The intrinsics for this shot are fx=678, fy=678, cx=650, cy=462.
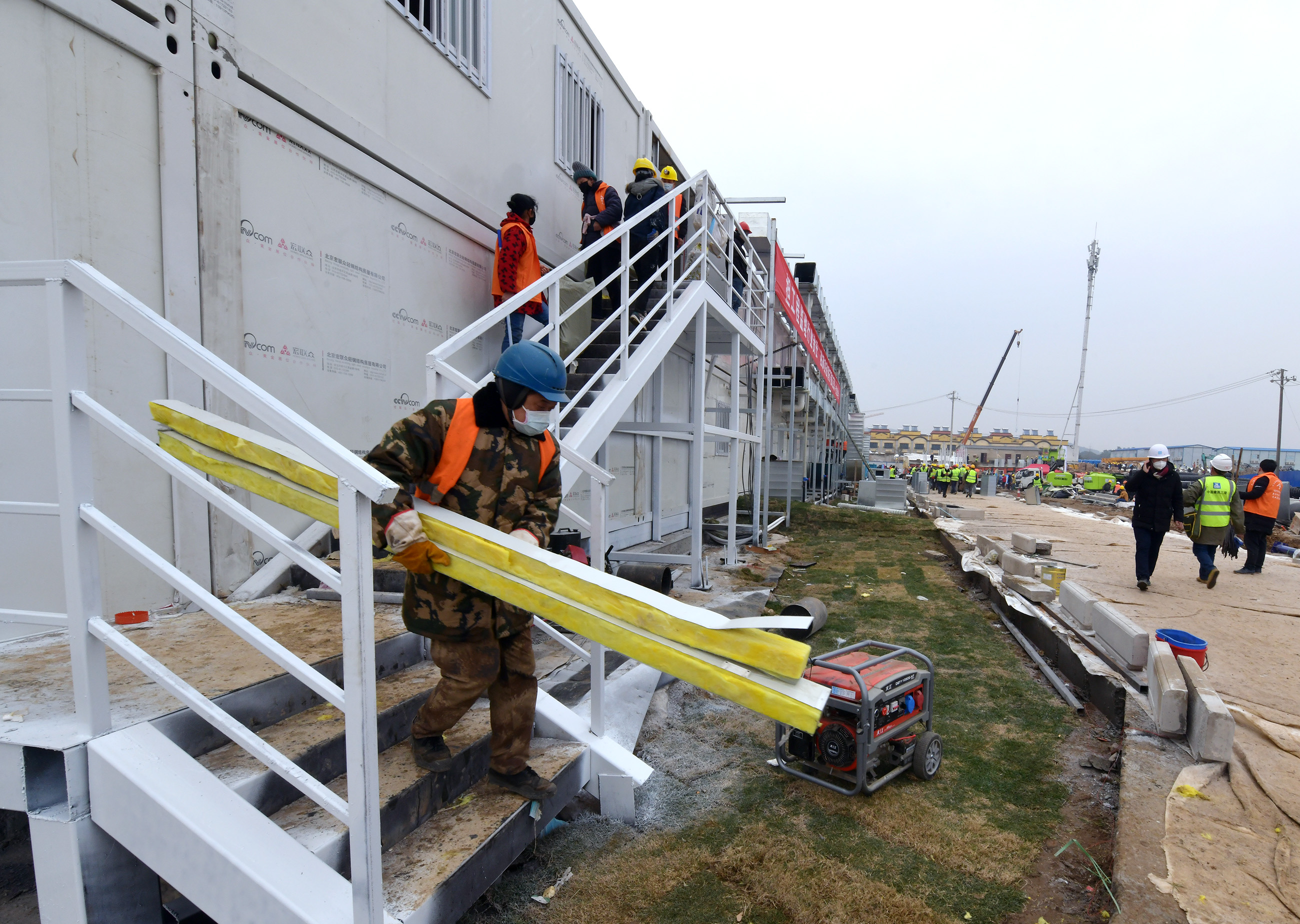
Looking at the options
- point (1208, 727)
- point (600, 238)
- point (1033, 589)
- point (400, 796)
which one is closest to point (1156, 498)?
point (1033, 589)

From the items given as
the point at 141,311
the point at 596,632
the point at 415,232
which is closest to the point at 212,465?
the point at 141,311

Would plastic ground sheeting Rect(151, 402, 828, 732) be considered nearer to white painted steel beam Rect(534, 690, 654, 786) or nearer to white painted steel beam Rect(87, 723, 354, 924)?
white painted steel beam Rect(87, 723, 354, 924)

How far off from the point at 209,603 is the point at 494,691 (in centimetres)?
123

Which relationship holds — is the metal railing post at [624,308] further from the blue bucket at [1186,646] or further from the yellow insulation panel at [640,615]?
the blue bucket at [1186,646]

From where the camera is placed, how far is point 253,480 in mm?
2252

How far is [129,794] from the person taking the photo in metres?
1.93

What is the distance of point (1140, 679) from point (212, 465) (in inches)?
237

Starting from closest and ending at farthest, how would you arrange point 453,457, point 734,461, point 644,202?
point 453,457 < point 644,202 < point 734,461

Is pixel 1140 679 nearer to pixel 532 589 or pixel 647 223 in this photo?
pixel 532 589

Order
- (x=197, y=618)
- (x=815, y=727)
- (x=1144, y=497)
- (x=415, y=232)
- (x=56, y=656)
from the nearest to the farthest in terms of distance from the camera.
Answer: (x=815, y=727) < (x=56, y=656) < (x=197, y=618) < (x=415, y=232) < (x=1144, y=497)

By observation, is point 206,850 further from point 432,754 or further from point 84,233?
point 84,233

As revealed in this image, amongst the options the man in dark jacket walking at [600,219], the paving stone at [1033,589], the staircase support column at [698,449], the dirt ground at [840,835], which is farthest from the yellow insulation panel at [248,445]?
the paving stone at [1033,589]

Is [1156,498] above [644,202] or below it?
below

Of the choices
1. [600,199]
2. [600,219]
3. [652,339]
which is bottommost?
[652,339]
